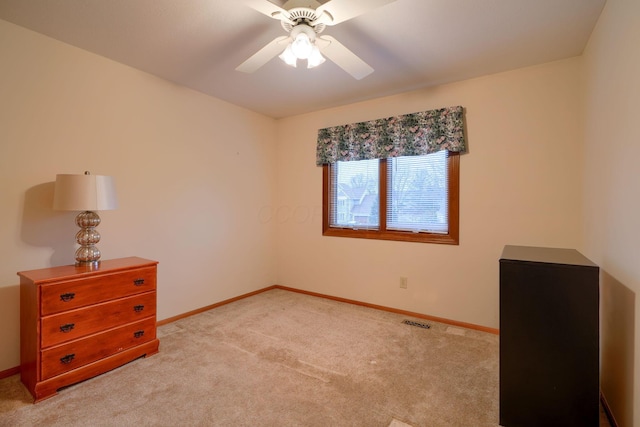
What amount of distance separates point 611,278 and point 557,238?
0.90 metres

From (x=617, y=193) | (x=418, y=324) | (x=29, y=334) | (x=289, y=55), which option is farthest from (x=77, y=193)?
(x=617, y=193)

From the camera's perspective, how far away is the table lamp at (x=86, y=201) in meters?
2.07

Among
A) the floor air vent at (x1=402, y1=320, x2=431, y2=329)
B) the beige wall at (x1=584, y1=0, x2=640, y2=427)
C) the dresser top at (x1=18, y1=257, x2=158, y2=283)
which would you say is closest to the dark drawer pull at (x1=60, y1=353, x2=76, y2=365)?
the dresser top at (x1=18, y1=257, x2=158, y2=283)

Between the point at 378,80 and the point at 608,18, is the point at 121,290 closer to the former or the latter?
the point at 378,80

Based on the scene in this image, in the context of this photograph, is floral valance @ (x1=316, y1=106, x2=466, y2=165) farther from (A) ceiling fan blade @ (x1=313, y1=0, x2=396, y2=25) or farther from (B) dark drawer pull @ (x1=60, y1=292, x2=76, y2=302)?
(B) dark drawer pull @ (x1=60, y1=292, x2=76, y2=302)

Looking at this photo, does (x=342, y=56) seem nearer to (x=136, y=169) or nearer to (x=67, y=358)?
(x=136, y=169)

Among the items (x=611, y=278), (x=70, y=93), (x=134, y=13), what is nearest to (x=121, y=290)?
(x=70, y=93)

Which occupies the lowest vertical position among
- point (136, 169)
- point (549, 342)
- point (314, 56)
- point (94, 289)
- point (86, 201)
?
point (549, 342)

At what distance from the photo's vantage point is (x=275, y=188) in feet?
14.4

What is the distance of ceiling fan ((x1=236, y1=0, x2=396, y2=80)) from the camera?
154 cm

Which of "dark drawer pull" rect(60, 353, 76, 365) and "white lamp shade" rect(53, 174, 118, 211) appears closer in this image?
"dark drawer pull" rect(60, 353, 76, 365)

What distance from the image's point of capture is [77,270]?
→ 210cm

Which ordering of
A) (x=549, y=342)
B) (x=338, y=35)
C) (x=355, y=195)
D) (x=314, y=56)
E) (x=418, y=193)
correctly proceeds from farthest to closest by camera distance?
(x=355, y=195)
(x=418, y=193)
(x=338, y=35)
(x=314, y=56)
(x=549, y=342)

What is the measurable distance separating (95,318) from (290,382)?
4.64 feet
